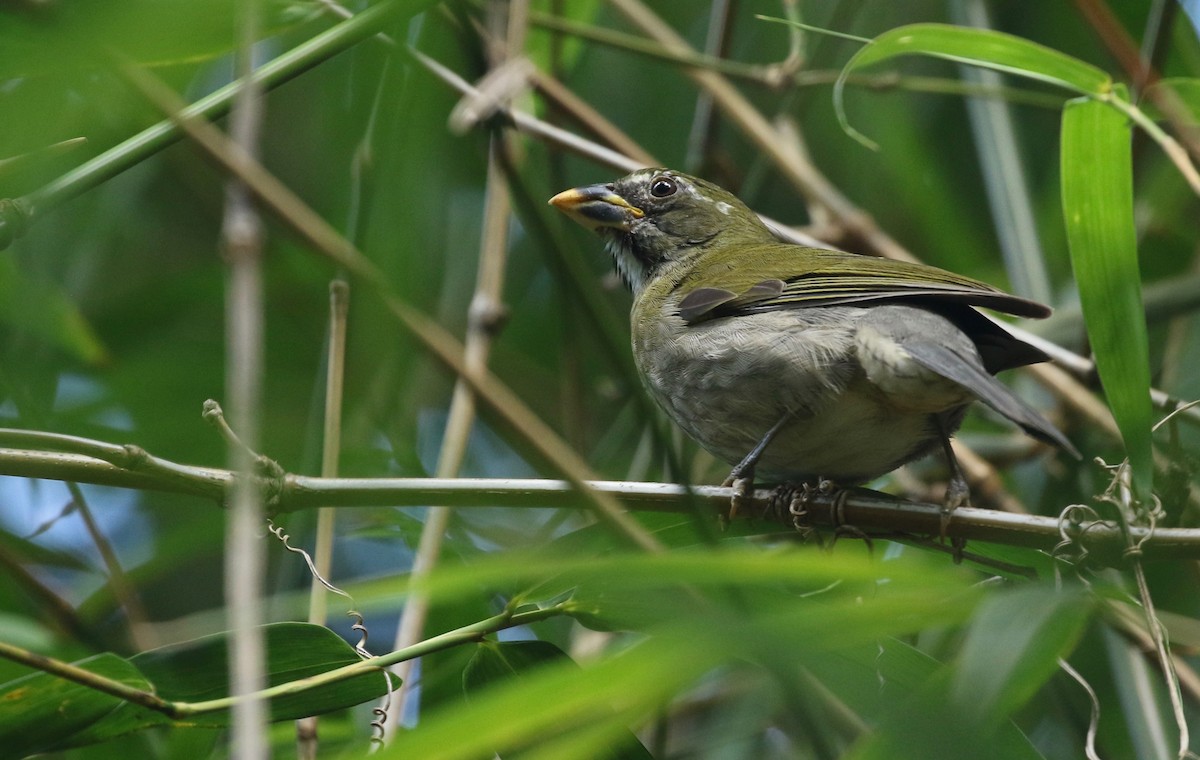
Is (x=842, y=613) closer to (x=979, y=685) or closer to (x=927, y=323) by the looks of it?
(x=979, y=685)

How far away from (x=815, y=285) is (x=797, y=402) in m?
0.42

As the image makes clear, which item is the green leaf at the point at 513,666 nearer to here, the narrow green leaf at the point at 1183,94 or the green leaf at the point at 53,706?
the green leaf at the point at 53,706

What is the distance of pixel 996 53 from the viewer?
2832mm

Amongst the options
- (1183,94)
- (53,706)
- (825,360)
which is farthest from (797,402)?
(53,706)

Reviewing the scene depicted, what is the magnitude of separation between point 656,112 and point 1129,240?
10.8 ft

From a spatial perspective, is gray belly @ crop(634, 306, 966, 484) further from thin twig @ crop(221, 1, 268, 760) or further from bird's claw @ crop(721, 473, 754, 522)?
thin twig @ crop(221, 1, 268, 760)

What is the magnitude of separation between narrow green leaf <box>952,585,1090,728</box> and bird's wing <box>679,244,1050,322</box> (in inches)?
57.1

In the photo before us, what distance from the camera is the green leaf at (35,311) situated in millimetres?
3090

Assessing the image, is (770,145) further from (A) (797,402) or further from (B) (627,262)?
(A) (797,402)

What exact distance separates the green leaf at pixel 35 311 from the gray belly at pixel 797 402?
172 cm

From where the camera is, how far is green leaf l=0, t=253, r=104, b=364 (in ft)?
10.1

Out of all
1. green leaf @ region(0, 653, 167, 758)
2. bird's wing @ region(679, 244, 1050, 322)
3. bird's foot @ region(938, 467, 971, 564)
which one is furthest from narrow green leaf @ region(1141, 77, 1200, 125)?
green leaf @ region(0, 653, 167, 758)

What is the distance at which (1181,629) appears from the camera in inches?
131

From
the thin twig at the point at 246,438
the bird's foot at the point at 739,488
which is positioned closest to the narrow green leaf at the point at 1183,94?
the bird's foot at the point at 739,488
